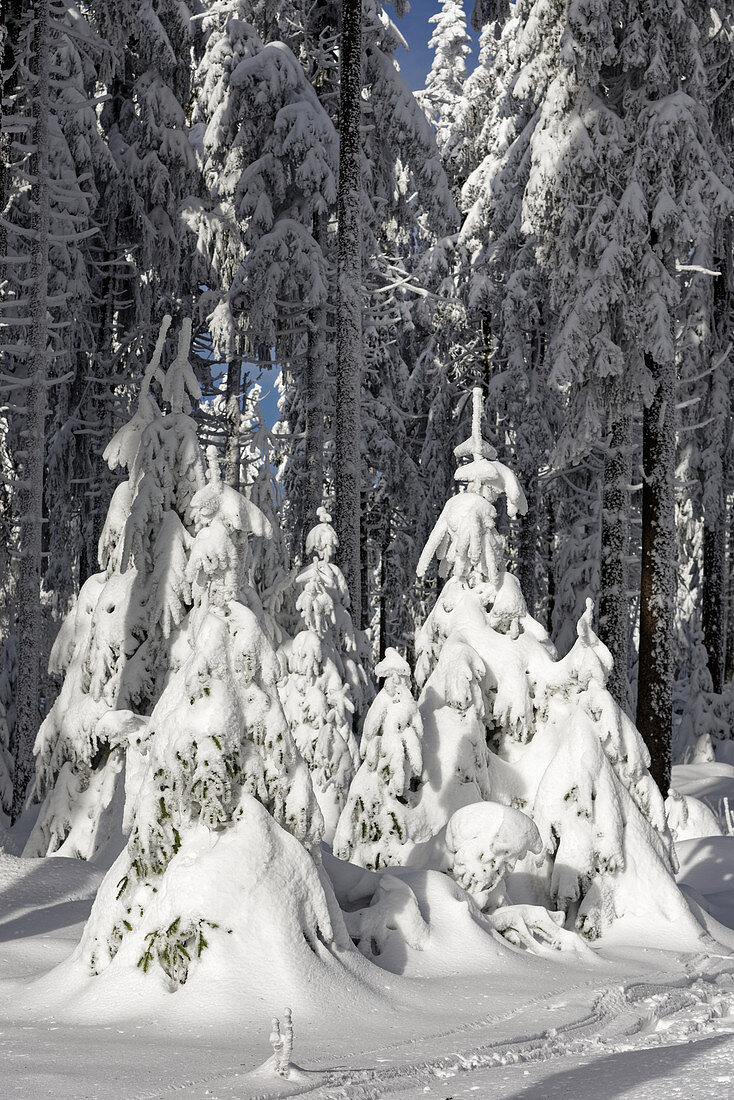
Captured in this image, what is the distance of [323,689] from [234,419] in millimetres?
9243

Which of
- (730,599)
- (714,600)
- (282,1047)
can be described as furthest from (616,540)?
(730,599)

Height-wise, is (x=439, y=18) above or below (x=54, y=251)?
above

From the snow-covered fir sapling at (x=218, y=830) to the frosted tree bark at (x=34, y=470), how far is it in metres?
10.7

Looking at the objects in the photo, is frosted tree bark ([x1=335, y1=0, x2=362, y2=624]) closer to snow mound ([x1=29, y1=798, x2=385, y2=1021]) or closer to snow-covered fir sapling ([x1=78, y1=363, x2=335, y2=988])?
snow-covered fir sapling ([x1=78, y1=363, x2=335, y2=988])

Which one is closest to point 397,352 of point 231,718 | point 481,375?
point 481,375

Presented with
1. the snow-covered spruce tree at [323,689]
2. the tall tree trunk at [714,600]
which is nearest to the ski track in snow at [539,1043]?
the snow-covered spruce tree at [323,689]

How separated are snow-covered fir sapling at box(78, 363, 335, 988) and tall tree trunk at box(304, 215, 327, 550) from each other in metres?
13.7

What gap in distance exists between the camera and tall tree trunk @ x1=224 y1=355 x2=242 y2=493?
2080 centimetres

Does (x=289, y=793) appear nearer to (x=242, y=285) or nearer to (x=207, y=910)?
(x=207, y=910)

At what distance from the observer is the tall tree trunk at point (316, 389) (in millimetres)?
20406

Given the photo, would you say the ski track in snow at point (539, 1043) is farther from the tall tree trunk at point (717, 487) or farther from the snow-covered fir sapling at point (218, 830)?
the tall tree trunk at point (717, 487)

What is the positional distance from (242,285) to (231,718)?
1614cm

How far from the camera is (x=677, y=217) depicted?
14188 mm

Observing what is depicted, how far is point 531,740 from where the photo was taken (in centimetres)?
1052
